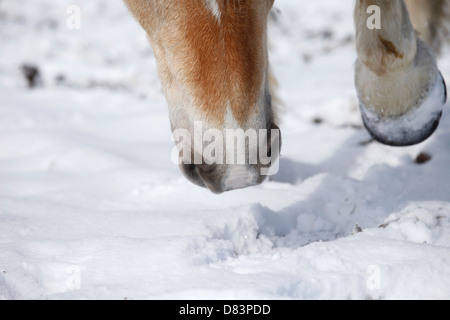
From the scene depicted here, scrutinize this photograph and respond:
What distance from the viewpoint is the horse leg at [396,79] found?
2340 millimetres

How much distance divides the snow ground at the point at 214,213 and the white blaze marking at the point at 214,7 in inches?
31.4

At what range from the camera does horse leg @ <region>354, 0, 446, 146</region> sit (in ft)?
7.68

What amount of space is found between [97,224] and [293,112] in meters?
2.54

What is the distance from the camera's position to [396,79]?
2398 mm

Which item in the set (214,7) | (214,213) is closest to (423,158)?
(214,213)

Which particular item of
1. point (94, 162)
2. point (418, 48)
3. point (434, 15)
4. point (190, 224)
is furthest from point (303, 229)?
point (434, 15)

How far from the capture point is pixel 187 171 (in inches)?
74.0

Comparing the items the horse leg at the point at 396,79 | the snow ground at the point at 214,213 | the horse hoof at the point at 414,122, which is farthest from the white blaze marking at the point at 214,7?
the horse hoof at the point at 414,122

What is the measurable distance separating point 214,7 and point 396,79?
110 cm

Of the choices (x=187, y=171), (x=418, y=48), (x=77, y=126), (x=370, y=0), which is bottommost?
(x=77, y=126)

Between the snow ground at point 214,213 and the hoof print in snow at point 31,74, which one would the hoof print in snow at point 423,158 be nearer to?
the snow ground at point 214,213

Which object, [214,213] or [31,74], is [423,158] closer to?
[214,213]

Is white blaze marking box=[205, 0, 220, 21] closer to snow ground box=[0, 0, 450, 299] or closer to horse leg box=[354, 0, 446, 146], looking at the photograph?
snow ground box=[0, 0, 450, 299]

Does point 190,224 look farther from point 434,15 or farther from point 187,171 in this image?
point 434,15
